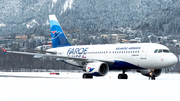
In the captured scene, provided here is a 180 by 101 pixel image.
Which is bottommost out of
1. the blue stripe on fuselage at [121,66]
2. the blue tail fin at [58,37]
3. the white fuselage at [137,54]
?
the blue stripe on fuselage at [121,66]

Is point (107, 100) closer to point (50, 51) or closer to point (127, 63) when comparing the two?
point (127, 63)

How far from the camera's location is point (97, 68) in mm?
41031

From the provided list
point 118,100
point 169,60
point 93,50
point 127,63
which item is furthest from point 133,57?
→ point 118,100

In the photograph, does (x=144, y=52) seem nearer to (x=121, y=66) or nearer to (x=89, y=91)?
(x=121, y=66)

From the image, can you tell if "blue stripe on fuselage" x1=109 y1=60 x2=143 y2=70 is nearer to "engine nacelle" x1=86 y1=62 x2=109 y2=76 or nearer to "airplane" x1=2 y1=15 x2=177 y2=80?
"airplane" x1=2 y1=15 x2=177 y2=80

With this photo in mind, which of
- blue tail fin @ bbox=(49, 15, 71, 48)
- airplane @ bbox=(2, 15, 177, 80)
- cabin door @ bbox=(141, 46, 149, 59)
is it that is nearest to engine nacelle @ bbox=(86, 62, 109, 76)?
airplane @ bbox=(2, 15, 177, 80)

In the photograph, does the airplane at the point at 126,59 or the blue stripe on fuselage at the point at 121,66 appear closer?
the airplane at the point at 126,59

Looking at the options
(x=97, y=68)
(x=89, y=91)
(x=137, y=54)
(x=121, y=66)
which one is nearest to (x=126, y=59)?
(x=121, y=66)

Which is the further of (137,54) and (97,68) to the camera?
(97,68)

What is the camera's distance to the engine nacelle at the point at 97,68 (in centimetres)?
4113

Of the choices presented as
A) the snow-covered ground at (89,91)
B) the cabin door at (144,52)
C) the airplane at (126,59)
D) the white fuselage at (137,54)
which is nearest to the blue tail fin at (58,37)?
the airplane at (126,59)

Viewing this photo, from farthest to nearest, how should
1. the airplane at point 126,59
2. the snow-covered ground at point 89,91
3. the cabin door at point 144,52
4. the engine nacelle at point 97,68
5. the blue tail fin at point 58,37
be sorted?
the blue tail fin at point 58,37 < the engine nacelle at point 97,68 < the cabin door at point 144,52 < the airplane at point 126,59 < the snow-covered ground at point 89,91

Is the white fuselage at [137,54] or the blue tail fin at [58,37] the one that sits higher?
the blue tail fin at [58,37]

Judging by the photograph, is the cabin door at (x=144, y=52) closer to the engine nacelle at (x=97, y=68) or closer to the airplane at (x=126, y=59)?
the airplane at (x=126, y=59)
